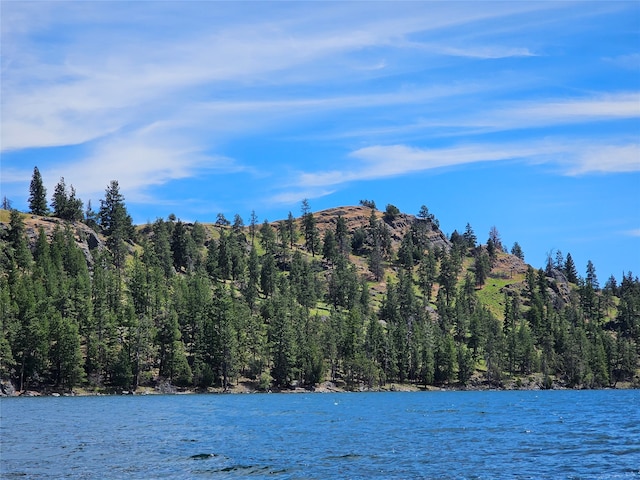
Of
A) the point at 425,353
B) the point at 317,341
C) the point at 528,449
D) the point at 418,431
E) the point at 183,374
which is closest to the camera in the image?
the point at 528,449

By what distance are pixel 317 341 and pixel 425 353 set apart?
3702 centimetres

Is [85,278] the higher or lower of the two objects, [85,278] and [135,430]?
the higher

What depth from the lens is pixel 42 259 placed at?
184 metres

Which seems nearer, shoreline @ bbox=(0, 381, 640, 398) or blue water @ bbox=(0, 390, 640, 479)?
blue water @ bbox=(0, 390, 640, 479)

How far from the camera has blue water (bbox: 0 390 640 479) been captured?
39156 mm

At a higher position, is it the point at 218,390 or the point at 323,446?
the point at 323,446

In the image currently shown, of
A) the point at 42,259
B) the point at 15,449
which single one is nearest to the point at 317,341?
the point at 42,259

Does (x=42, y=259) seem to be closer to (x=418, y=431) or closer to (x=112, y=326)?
(x=112, y=326)

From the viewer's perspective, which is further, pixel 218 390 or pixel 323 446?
pixel 218 390

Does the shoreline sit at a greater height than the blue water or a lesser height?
lesser

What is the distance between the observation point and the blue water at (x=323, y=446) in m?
39.2

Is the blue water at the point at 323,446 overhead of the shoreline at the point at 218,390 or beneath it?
overhead

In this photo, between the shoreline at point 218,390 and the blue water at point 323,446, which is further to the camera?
the shoreline at point 218,390

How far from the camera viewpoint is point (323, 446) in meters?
50.6
